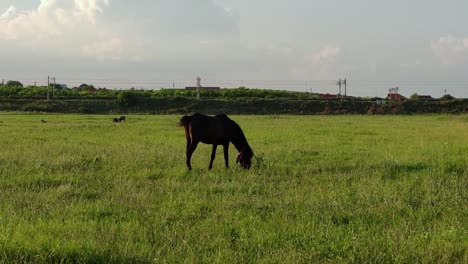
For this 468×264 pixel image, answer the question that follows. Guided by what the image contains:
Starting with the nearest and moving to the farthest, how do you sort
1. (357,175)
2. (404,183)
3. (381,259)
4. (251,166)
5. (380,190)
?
(381,259) → (380,190) → (404,183) → (357,175) → (251,166)

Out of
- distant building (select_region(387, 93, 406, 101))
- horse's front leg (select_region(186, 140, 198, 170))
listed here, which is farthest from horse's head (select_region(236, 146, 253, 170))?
distant building (select_region(387, 93, 406, 101))

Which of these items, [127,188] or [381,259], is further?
[127,188]

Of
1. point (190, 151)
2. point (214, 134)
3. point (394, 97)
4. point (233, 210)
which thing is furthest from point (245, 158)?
point (394, 97)

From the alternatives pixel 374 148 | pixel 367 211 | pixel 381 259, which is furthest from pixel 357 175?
pixel 374 148

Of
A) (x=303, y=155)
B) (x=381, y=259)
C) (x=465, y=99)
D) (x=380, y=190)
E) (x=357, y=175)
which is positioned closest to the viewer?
(x=381, y=259)

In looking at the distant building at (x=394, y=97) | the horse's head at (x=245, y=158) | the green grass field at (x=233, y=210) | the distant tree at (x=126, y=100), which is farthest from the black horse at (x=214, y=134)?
the distant building at (x=394, y=97)

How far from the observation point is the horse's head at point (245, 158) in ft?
43.5

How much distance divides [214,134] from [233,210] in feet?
19.7

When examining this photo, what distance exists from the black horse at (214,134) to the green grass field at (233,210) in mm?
401

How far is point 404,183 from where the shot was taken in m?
10.6

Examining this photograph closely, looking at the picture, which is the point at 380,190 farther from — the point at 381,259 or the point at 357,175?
the point at 381,259

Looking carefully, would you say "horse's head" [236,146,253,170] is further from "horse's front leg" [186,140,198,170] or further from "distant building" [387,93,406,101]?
"distant building" [387,93,406,101]

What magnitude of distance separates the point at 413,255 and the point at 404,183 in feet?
16.6

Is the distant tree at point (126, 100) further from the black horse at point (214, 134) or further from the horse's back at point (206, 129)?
the horse's back at point (206, 129)
